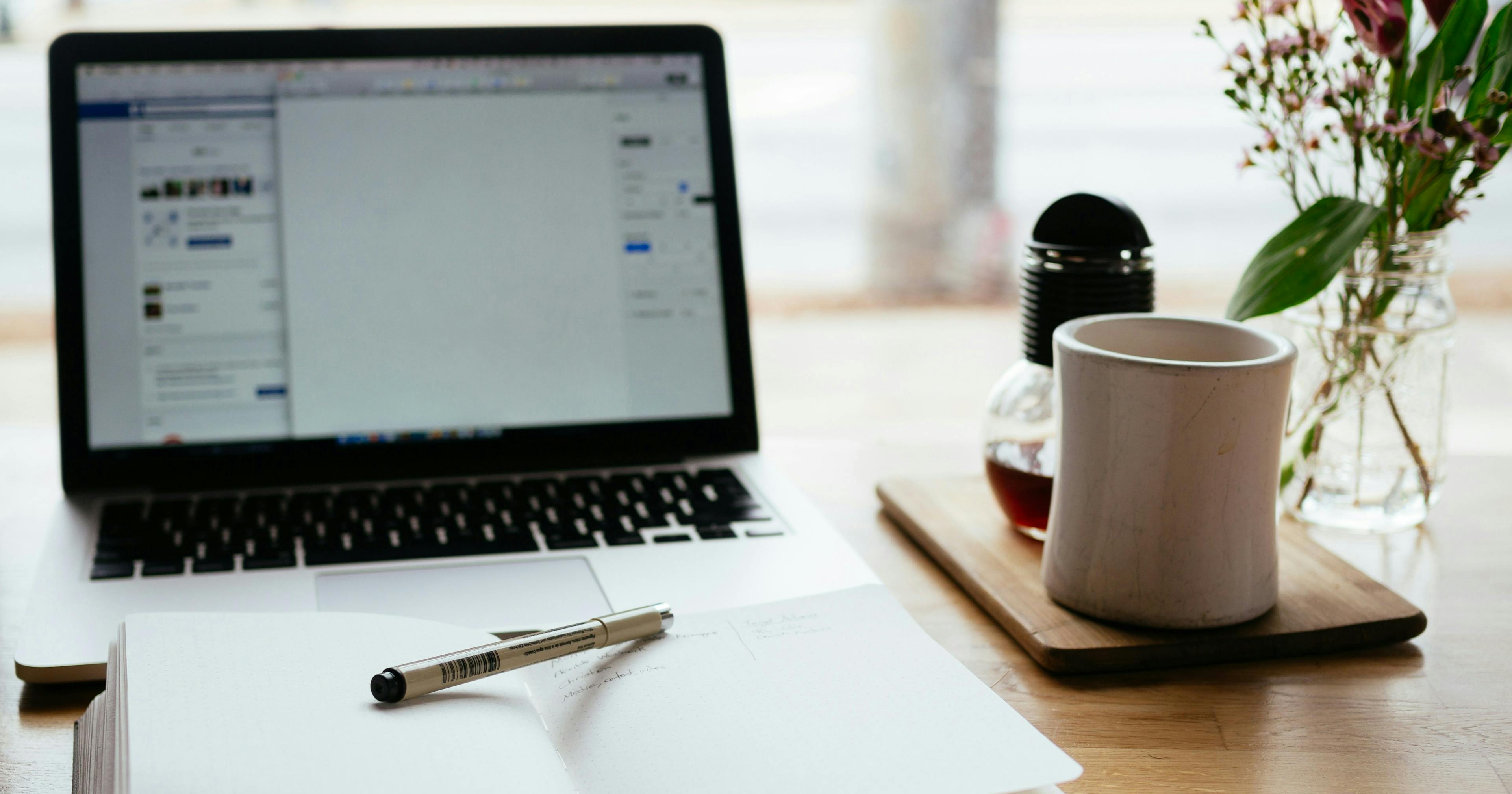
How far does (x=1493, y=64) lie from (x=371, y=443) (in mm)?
717

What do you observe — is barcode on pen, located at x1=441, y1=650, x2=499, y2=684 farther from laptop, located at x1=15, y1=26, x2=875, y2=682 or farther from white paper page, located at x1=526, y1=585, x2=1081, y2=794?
laptop, located at x1=15, y1=26, x2=875, y2=682

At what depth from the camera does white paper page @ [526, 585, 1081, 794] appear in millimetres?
455

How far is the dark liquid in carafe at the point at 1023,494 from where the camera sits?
0.71m

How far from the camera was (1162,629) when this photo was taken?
23.7 inches

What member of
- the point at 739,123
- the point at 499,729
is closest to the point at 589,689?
the point at 499,729

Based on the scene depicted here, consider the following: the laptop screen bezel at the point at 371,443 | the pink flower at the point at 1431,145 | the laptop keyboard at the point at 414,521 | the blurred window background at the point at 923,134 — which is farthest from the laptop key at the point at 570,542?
the blurred window background at the point at 923,134

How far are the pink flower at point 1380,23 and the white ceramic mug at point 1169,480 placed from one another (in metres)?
0.19

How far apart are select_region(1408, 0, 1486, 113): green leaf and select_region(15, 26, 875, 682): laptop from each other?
16.7 inches

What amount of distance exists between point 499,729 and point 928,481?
1.43 ft

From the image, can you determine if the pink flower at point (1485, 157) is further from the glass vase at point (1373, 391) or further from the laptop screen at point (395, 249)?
the laptop screen at point (395, 249)

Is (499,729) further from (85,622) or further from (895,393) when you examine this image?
(895,393)

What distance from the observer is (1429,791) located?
0.49 metres

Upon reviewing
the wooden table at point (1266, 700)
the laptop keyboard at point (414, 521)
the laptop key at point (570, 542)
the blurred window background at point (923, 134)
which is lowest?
the wooden table at point (1266, 700)

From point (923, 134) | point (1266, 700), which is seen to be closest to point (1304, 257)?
point (1266, 700)
